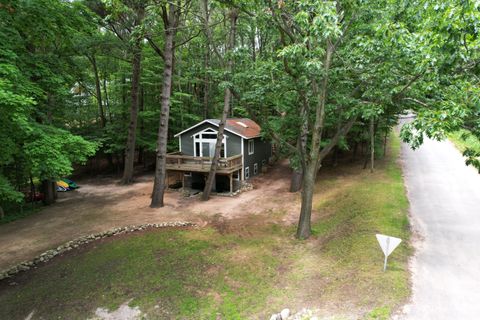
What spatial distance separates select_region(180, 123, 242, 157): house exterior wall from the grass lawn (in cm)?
775

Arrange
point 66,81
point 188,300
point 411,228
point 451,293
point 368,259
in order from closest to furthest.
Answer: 1. point 451,293
2. point 188,300
3. point 368,259
4. point 411,228
5. point 66,81

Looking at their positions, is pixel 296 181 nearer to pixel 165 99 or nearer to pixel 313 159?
pixel 313 159

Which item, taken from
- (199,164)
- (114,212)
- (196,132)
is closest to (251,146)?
(196,132)

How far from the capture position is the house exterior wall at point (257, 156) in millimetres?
19062

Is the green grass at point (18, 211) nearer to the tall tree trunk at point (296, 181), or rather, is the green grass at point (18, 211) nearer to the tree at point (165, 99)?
the tree at point (165, 99)

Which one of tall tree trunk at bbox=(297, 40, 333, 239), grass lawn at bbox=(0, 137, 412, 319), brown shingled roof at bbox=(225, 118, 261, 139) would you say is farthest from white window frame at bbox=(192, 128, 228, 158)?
tall tree trunk at bbox=(297, 40, 333, 239)

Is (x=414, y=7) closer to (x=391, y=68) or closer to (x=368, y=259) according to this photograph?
(x=391, y=68)

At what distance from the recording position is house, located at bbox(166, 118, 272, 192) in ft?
57.5

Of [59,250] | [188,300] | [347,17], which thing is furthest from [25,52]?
[347,17]

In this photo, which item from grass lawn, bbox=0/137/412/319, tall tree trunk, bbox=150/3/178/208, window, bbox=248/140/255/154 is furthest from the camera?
window, bbox=248/140/255/154

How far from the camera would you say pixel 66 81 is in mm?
10789

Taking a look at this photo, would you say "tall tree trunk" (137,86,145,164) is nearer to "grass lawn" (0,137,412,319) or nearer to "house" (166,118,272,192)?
"house" (166,118,272,192)

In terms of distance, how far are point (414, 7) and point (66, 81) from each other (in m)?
11.5

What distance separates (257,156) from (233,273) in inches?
533
